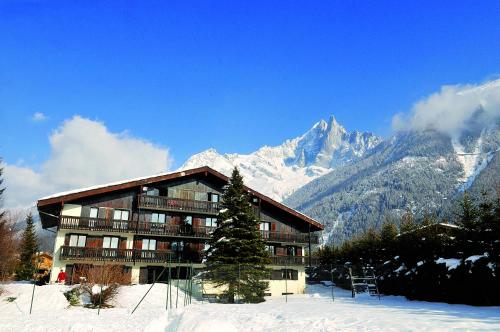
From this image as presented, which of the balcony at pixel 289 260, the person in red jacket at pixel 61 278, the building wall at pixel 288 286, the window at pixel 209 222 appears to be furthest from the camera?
the balcony at pixel 289 260

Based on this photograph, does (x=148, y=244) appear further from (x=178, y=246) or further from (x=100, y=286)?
(x=100, y=286)

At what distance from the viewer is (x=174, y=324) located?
54.5 ft

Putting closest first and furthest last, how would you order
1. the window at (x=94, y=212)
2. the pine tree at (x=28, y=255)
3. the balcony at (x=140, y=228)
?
the balcony at (x=140, y=228) → the window at (x=94, y=212) → the pine tree at (x=28, y=255)

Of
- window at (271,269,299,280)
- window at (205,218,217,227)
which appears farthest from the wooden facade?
window at (271,269,299,280)

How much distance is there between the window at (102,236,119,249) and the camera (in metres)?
39.9

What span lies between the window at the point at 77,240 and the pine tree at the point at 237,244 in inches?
500

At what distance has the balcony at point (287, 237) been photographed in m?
46.4

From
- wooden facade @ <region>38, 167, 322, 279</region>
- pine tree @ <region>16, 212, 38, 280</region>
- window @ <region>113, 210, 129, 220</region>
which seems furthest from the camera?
pine tree @ <region>16, 212, 38, 280</region>

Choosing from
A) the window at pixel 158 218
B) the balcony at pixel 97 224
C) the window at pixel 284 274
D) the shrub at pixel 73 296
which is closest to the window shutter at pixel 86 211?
the balcony at pixel 97 224

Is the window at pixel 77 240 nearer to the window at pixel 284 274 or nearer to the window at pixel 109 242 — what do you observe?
the window at pixel 109 242

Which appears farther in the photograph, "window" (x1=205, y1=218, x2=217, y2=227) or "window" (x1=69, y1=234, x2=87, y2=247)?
"window" (x1=205, y1=218, x2=217, y2=227)

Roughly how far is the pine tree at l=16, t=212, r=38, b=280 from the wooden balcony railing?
19629mm

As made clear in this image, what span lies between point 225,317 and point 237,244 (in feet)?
50.6

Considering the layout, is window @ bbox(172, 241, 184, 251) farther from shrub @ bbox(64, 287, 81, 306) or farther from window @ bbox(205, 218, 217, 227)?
shrub @ bbox(64, 287, 81, 306)
